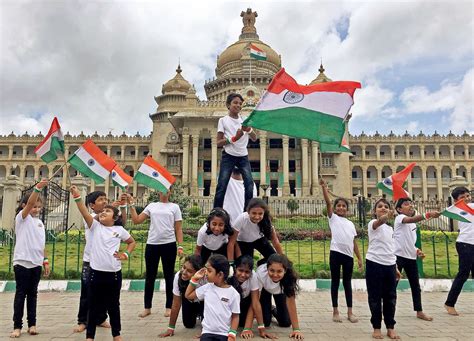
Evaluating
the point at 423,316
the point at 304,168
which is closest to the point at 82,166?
the point at 423,316

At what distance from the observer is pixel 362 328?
4.95 meters

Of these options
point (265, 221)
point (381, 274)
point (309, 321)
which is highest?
point (265, 221)

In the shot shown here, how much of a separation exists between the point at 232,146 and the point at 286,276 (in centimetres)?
187

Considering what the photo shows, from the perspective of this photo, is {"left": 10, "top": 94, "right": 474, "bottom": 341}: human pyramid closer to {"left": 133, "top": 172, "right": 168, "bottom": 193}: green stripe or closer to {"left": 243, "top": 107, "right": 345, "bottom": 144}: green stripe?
{"left": 243, "top": 107, "right": 345, "bottom": 144}: green stripe

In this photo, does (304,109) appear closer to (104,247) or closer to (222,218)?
(222,218)

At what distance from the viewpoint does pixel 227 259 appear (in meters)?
→ 4.28

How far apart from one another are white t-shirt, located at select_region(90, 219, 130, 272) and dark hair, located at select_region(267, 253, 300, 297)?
1.74m

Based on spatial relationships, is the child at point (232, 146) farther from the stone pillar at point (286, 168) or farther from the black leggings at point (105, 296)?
the stone pillar at point (286, 168)

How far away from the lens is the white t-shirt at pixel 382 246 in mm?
4679

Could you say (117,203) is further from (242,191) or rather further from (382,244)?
(382,244)

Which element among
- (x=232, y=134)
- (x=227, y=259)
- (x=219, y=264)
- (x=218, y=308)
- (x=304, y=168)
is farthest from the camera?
(x=304, y=168)

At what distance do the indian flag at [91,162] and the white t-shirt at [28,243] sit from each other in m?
1.23

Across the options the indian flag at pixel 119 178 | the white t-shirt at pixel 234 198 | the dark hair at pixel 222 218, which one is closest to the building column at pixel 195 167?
the indian flag at pixel 119 178

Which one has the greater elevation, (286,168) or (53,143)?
(286,168)
